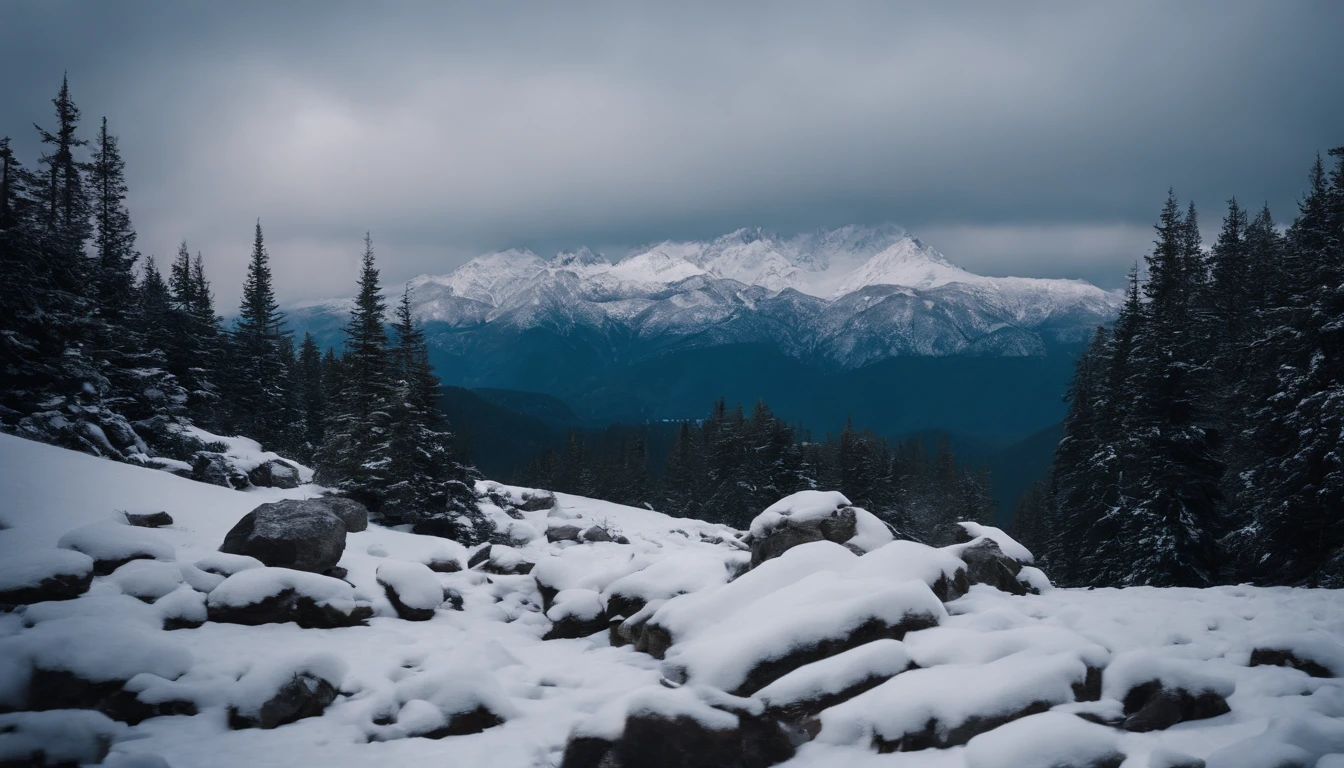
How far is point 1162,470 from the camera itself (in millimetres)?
23391

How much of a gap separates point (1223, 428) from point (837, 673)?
2644 centimetres

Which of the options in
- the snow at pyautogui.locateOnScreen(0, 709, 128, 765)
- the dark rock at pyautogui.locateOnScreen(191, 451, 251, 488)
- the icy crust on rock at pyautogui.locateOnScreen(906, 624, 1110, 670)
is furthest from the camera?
the dark rock at pyautogui.locateOnScreen(191, 451, 251, 488)

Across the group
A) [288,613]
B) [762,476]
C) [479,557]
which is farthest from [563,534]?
[762,476]

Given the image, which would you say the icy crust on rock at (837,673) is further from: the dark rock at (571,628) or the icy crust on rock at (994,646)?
the dark rock at (571,628)

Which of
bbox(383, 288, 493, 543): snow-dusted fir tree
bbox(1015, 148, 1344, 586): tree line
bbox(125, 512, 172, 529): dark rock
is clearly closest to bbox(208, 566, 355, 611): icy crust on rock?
bbox(125, 512, 172, 529): dark rock

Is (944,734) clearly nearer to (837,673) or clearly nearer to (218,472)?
(837,673)

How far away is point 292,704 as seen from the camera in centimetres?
723

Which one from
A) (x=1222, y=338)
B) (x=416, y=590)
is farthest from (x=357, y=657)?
(x=1222, y=338)

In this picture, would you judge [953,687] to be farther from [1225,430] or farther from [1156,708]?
[1225,430]

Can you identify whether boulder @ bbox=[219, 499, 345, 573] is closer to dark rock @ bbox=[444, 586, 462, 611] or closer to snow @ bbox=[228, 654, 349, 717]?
dark rock @ bbox=[444, 586, 462, 611]

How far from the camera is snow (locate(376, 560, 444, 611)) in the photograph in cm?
1157

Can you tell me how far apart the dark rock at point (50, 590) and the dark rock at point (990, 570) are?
46.8 ft

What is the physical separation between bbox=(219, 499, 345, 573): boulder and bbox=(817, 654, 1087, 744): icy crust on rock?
32.3 ft

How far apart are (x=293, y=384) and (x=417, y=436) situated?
34.8 meters
